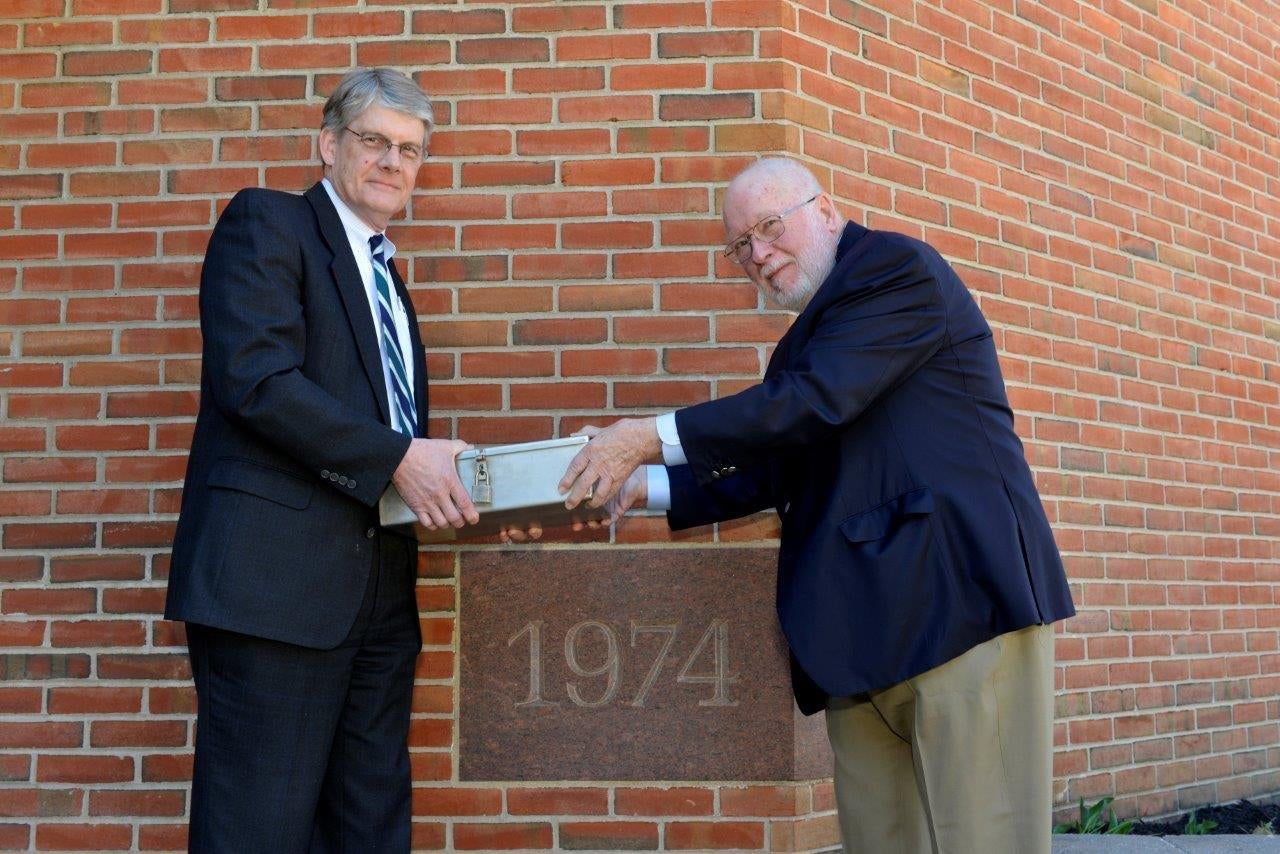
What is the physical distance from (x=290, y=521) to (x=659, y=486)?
93 centimetres

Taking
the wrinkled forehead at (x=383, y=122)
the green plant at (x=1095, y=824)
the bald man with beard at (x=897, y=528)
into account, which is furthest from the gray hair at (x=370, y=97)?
the green plant at (x=1095, y=824)

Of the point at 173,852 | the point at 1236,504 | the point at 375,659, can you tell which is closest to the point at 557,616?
the point at 375,659

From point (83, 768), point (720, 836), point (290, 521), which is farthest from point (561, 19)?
point (83, 768)

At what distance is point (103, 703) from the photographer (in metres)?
3.37

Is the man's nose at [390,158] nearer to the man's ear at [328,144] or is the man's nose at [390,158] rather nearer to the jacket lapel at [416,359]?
the man's ear at [328,144]

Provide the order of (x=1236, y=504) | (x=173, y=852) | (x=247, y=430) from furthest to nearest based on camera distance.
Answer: (x=1236, y=504)
(x=173, y=852)
(x=247, y=430)

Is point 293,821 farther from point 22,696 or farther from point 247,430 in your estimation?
point 22,696

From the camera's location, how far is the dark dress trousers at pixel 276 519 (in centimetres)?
253

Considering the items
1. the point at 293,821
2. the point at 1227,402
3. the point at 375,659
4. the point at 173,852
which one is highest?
the point at 1227,402

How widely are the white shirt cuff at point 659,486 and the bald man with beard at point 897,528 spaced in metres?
0.32

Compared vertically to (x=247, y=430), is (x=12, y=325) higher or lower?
higher

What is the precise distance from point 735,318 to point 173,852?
2.06m

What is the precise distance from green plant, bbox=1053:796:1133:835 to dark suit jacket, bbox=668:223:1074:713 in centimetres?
163

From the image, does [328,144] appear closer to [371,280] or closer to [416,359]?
[371,280]
